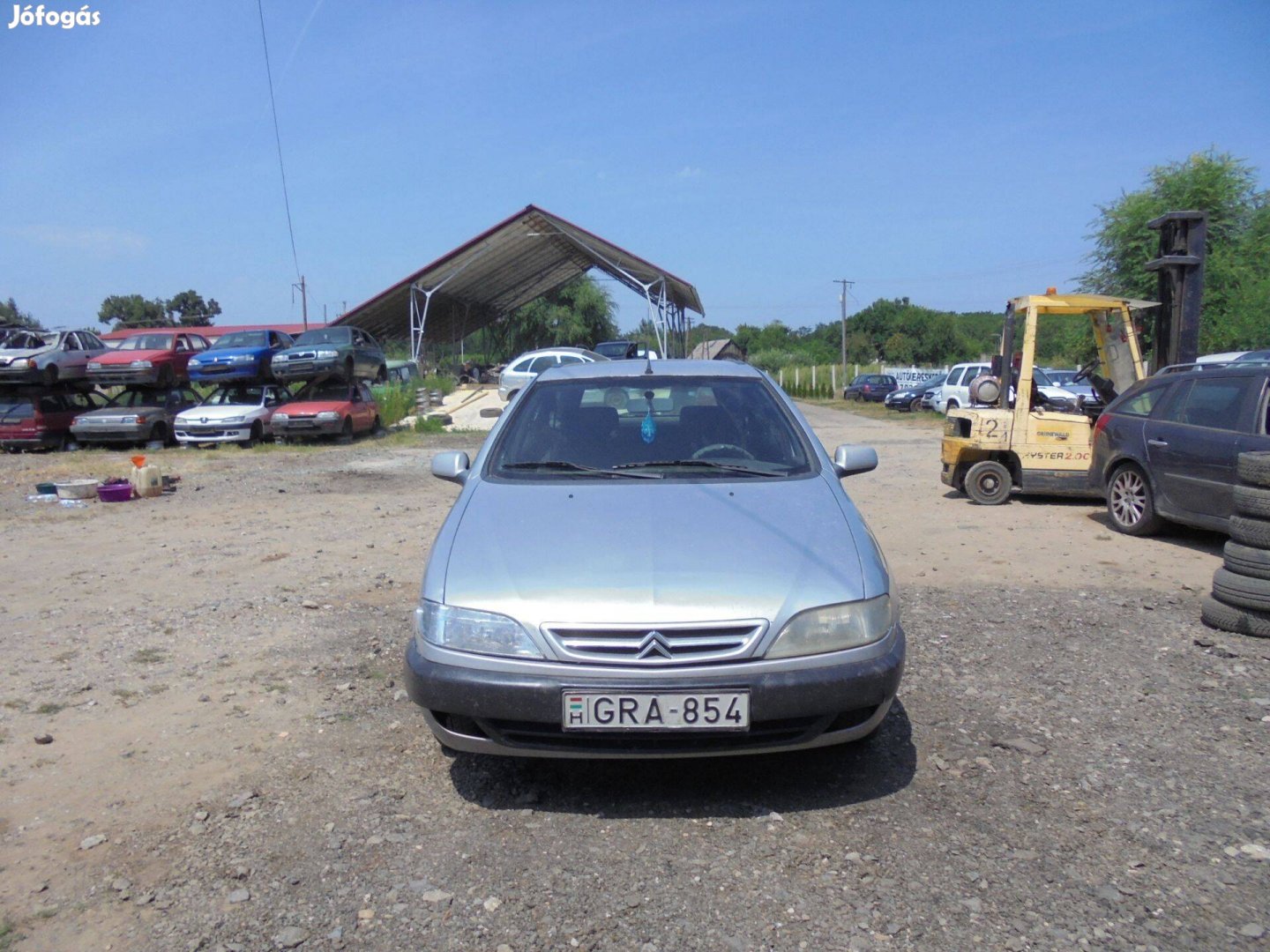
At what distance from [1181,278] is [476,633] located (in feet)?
31.2

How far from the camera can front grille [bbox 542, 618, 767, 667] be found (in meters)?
3.08

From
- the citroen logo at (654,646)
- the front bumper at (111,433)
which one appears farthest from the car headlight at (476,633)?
the front bumper at (111,433)

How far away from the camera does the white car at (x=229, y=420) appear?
63.8 ft

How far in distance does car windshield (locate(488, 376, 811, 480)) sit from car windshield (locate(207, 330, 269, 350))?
59.1 ft

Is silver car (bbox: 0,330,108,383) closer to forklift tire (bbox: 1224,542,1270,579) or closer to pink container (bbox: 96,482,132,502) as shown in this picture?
pink container (bbox: 96,482,132,502)

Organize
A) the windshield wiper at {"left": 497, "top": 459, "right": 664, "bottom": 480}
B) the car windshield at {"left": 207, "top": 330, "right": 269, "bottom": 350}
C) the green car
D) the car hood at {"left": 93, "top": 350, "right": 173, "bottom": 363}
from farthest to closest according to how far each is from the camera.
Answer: the car windshield at {"left": 207, "top": 330, "right": 269, "bottom": 350} → the car hood at {"left": 93, "top": 350, "right": 173, "bottom": 363} → the green car → the windshield wiper at {"left": 497, "top": 459, "right": 664, "bottom": 480}

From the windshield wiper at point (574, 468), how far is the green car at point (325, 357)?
1726cm

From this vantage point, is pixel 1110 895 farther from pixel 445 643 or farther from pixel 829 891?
pixel 445 643

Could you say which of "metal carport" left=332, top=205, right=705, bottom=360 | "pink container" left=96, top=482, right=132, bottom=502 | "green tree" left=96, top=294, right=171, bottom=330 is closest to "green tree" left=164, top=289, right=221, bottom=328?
"green tree" left=96, top=294, right=171, bottom=330

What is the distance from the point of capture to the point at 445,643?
3250 mm

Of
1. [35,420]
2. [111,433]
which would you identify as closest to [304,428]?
[111,433]

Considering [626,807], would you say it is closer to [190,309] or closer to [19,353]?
[19,353]

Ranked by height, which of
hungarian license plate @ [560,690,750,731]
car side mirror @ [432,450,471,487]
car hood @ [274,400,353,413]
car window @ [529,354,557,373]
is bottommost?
hungarian license plate @ [560,690,750,731]

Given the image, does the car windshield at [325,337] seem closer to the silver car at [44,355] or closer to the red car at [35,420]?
the silver car at [44,355]
